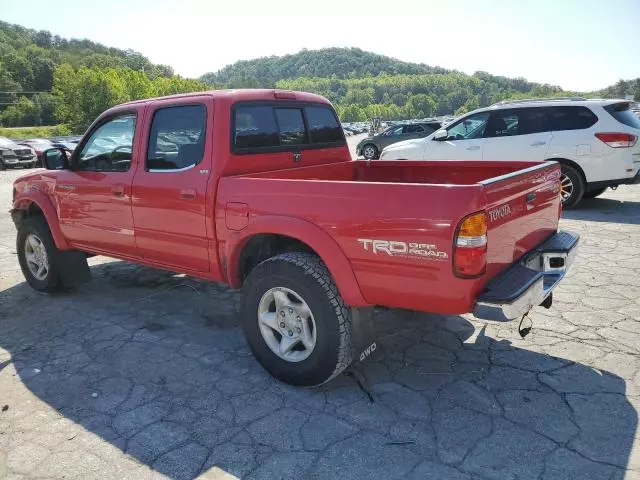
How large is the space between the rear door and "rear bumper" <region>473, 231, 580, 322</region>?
5431mm

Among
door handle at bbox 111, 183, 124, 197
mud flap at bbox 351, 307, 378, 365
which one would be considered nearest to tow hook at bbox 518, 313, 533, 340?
mud flap at bbox 351, 307, 378, 365

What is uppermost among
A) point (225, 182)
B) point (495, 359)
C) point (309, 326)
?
point (225, 182)

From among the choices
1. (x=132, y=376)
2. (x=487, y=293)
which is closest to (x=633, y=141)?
(x=487, y=293)

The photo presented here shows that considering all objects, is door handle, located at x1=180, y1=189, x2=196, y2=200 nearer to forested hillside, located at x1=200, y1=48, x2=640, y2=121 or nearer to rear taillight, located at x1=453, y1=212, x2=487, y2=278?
rear taillight, located at x1=453, y1=212, x2=487, y2=278

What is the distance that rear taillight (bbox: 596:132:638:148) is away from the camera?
298 inches

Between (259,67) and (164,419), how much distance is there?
20041 cm

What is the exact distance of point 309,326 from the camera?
10.1 ft

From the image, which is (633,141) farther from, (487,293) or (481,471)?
(481,471)

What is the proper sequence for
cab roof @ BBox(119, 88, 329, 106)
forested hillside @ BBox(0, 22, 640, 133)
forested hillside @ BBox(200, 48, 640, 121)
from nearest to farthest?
1. cab roof @ BBox(119, 88, 329, 106)
2. forested hillside @ BBox(0, 22, 640, 133)
3. forested hillside @ BBox(200, 48, 640, 121)

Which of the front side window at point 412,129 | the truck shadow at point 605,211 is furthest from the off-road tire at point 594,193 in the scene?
the front side window at point 412,129

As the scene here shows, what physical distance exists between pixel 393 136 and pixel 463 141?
12506 mm

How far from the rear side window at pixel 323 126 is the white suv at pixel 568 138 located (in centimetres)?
507

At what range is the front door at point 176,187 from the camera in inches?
139

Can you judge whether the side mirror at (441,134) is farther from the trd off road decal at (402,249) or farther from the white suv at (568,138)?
the trd off road decal at (402,249)
